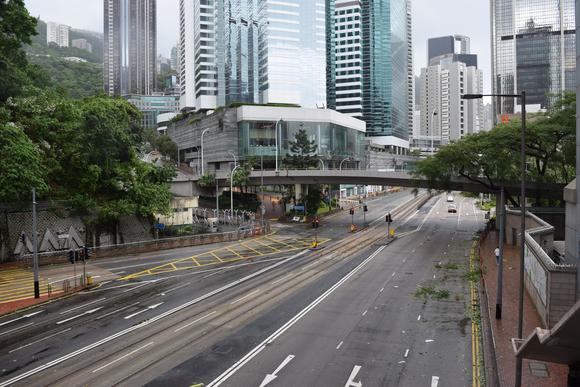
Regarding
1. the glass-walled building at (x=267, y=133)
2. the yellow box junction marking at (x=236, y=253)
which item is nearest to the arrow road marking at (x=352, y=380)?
the yellow box junction marking at (x=236, y=253)

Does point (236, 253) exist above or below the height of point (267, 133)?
below

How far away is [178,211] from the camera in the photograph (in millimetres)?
53781

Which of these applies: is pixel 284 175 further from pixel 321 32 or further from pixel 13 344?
pixel 321 32

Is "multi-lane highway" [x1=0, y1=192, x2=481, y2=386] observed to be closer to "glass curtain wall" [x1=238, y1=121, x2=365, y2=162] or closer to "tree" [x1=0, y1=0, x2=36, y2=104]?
"tree" [x1=0, y1=0, x2=36, y2=104]

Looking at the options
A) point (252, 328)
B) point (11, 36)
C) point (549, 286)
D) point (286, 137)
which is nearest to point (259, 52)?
point (286, 137)

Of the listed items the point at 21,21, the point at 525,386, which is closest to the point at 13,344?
the point at 525,386

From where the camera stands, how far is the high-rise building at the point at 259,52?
126812mm

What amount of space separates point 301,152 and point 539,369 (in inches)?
3340

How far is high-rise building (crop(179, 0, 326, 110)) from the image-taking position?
4993 inches

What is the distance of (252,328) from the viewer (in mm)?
19797

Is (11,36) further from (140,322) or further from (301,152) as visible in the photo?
(301,152)

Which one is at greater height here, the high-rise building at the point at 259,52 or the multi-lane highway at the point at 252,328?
the high-rise building at the point at 259,52

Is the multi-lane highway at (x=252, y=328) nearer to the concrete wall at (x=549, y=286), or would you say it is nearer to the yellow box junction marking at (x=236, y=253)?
the yellow box junction marking at (x=236, y=253)

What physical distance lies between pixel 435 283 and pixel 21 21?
131 ft
